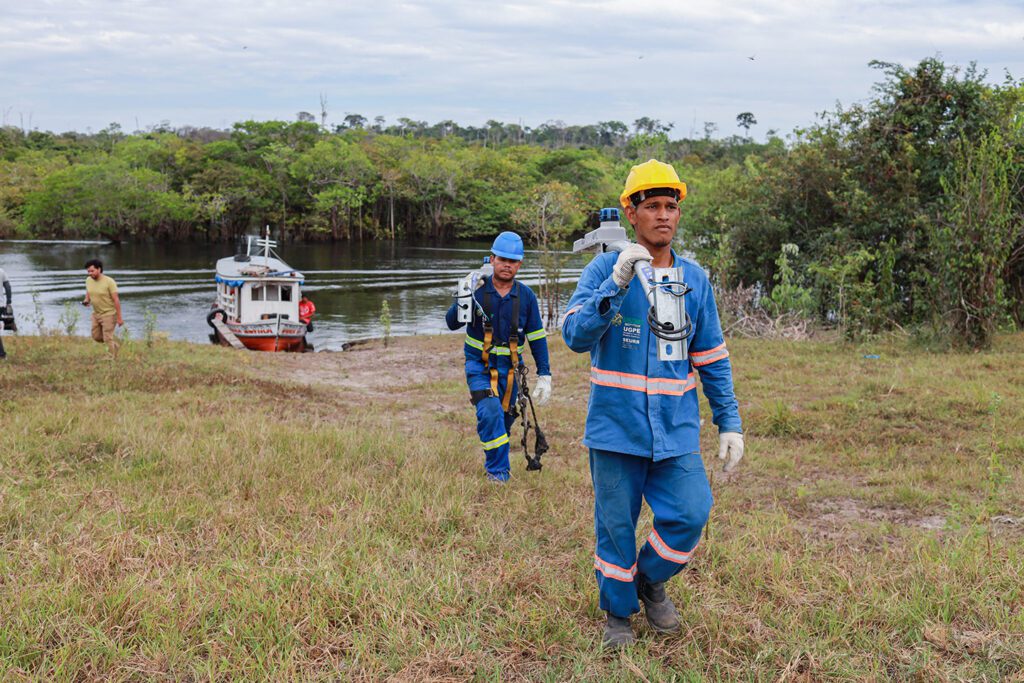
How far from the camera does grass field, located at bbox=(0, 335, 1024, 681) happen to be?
129 inches

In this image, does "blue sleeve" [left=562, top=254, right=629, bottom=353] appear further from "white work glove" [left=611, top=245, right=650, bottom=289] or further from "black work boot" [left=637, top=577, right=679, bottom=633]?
"black work boot" [left=637, top=577, right=679, bottom=633]

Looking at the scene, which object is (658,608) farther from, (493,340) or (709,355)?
(493,340)

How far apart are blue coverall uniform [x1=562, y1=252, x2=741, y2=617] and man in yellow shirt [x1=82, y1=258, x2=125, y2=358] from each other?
1168 cm

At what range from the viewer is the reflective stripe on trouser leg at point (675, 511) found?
11.0 feet

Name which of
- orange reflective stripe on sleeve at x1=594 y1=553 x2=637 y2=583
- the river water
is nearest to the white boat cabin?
the river water

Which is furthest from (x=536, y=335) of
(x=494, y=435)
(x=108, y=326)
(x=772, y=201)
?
(x=772, y=201)

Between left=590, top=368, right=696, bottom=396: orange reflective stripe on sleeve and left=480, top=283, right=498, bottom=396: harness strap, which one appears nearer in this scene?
left=590, top=368, right=696, bottom=396: orange reflective stripe on sleeve

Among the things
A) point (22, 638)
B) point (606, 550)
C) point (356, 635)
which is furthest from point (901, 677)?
point (22, 638)

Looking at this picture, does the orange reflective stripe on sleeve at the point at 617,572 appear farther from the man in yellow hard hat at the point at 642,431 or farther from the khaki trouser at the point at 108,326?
the khaki trouser at the point at 108,326

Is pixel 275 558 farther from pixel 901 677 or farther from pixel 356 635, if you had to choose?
pixel 901 677

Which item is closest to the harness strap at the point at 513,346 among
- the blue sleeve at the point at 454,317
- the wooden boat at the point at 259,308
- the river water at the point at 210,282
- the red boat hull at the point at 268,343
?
the blue sleeve at the point at 454,317

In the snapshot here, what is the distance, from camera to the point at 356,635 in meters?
3.41

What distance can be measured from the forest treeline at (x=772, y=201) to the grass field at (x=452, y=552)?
14.0 ft

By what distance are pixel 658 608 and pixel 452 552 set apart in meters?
1.26
